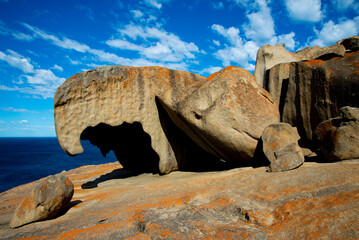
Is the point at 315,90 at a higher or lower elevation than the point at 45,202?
higher

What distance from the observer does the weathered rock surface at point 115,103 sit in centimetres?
703

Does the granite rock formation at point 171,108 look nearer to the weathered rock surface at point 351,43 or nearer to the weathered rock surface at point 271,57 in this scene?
the weathered rock surface at point 271,57

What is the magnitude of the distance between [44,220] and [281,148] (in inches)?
225

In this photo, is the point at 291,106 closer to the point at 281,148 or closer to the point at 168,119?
the point at 281,148

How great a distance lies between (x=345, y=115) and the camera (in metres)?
5.21

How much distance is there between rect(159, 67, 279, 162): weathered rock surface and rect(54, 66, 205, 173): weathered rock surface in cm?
86

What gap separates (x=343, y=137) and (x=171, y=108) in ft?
15.4

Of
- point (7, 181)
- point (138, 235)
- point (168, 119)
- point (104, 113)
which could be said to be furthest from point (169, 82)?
point (7, 181)

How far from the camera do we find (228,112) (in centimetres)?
666

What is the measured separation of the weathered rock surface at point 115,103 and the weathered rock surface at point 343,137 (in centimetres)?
433

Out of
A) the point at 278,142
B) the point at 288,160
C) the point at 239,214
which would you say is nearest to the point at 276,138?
the point at 278,142

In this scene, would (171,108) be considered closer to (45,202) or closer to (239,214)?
(45,202)

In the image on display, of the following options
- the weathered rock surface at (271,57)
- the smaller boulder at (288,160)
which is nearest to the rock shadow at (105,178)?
the smaller boulder at (288,160)

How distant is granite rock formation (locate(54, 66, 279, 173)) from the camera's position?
264 inches
